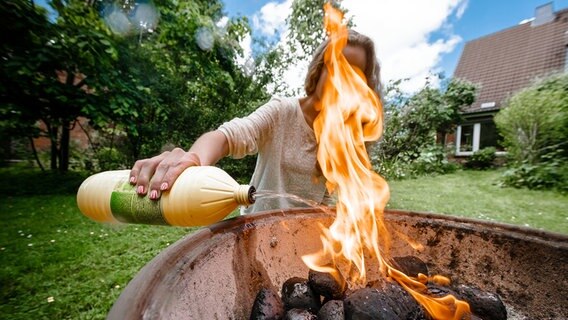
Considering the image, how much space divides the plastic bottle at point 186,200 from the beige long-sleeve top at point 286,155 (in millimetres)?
1074

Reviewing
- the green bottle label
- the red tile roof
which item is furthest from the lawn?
the red tile roof

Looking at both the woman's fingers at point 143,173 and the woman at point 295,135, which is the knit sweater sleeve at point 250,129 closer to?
the woman at point 295,135

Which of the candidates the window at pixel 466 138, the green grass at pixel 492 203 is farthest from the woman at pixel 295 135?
the window at pixel 466 138

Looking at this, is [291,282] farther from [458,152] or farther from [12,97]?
[458,152]

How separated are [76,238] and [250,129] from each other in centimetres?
347

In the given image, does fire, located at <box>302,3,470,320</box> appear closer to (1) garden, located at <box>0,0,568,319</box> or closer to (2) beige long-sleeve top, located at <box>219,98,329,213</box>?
(2) beige long-sleeve top, located at <box>219,98,329,213</box>

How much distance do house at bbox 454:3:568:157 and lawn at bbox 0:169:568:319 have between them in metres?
8.34

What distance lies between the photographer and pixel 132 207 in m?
0.99

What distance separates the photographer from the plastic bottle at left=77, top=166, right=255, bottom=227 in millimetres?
958

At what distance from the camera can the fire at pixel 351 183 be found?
1.33 meters

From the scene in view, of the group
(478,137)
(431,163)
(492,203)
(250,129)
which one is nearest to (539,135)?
(431,163)

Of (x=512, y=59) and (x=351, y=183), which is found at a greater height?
A: (x=512, y=59)

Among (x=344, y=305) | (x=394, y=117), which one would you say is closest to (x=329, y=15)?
(x=344, y=305)

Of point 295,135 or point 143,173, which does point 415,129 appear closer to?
point 295,135
